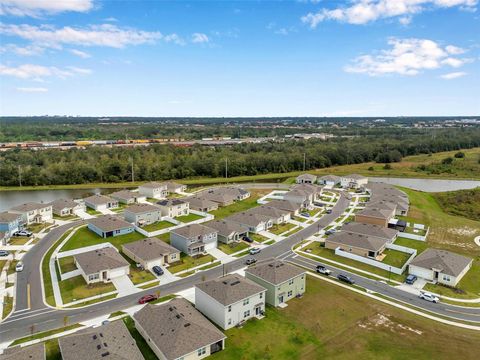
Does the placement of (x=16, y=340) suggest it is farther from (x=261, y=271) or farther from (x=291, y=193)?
(x=291, y=193)

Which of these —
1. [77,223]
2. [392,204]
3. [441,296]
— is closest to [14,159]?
[77,223]

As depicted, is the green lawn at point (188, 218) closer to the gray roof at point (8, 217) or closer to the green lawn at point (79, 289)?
the green lawn at point (79, 289)

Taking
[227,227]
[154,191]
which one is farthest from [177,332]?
[154,191]

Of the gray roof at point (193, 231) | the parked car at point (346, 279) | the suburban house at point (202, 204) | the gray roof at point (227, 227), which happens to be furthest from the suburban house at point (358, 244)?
the suburban house at point (202, 204)

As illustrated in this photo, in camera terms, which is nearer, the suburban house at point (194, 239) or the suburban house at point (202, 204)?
the suburban house at point (194, 239)

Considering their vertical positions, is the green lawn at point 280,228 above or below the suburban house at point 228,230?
below
